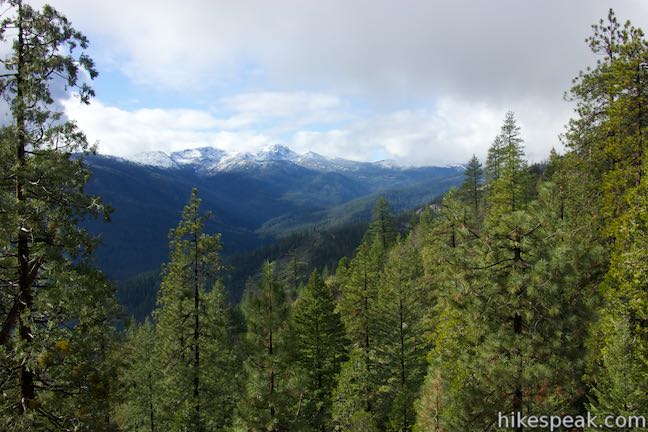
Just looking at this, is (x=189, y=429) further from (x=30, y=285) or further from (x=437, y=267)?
(x=437, y=267)

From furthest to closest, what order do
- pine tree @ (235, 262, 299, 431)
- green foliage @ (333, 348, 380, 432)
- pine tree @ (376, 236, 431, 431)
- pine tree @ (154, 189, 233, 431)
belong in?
1. pine tree @ (376, 236, 431, 431)
2. green foliage @ (333, 348, 380, 432)
3. pine tree @ (154, 189, 233, 431)
4. pine tree @ (235, 262, 299, 431)

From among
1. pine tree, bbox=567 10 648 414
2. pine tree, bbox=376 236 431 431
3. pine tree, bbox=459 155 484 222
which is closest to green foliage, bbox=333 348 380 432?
pine tree, bbox=376 236 431 431

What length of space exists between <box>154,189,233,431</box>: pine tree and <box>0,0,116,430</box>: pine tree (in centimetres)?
1220

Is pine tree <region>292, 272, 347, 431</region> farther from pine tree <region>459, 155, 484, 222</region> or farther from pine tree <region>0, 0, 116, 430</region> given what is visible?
pine tree <region>459, 155, 484, 222</region>

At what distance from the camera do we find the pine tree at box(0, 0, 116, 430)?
365 inches

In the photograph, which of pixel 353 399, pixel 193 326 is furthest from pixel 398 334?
pixel 193 326

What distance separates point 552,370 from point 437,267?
24.0 metres

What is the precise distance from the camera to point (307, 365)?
108 feet

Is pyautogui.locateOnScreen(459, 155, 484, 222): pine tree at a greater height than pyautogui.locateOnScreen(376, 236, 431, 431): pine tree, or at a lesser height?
greater

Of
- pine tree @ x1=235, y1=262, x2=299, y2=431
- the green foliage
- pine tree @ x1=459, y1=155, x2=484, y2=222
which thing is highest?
pine tree @ x1=459, y1=155, x2=484, y2=222

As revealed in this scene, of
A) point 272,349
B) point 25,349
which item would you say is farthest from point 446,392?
point 25,349

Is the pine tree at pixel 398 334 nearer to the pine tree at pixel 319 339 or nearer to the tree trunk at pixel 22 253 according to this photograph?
the pine tree at pixel 319 339

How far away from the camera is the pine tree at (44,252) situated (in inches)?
365

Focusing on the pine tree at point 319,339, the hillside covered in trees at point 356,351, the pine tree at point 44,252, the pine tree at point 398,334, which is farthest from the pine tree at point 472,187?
the pine tree at point 44,252
